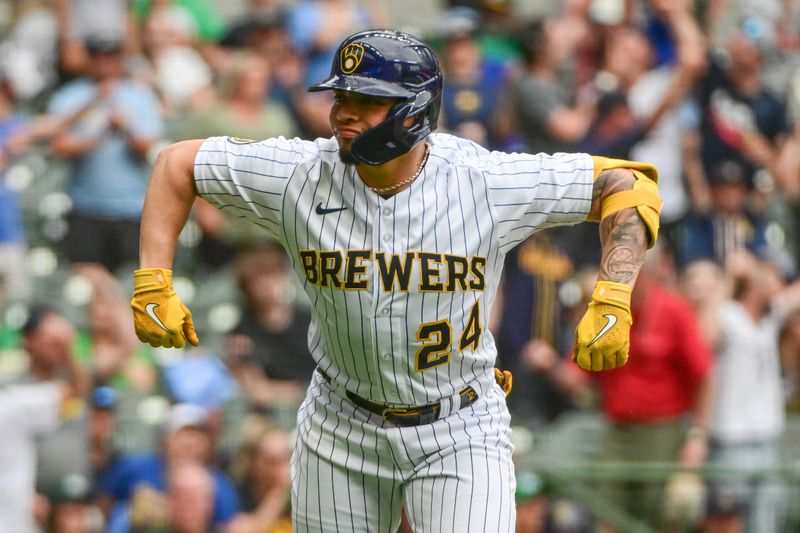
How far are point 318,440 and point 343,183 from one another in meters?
0.87

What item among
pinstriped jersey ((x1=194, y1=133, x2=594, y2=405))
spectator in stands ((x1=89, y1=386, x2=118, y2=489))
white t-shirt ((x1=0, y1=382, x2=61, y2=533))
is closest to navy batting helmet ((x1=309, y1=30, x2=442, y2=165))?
pinstriped jersey ((x1=194, y1=133, x2=594, y2=405))

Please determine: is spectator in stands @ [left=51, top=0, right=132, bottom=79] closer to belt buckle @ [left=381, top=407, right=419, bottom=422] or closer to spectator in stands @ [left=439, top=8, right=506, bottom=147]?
spectator in stands @ [left=439, top=8, right=506, bottom=147]

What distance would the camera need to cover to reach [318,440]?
4.86 m

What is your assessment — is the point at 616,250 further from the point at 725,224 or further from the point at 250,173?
the point at 725,224

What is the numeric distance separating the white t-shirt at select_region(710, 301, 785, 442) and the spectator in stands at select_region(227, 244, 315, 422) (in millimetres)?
2409

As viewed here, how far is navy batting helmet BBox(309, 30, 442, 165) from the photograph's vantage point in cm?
457

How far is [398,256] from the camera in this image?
466 cm

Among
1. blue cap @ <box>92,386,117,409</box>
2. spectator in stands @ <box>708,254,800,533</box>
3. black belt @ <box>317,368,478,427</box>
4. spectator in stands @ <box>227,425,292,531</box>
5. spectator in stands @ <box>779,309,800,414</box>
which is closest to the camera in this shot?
black belt @ <box>317,368,478,427</box>

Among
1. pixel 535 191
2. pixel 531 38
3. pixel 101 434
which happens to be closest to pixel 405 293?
pixel 535 191

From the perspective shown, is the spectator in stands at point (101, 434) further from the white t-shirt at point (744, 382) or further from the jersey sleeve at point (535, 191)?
the jersey sleeve at point (535, 191)

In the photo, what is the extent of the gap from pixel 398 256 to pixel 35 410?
3526mm

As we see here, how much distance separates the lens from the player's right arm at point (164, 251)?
4.69m

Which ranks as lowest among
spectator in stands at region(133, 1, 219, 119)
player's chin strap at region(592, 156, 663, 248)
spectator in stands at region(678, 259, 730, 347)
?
spectator in stands at region(678, 259, 730, 347)

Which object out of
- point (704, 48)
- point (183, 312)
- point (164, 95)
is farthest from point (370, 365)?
point (704, 48)
